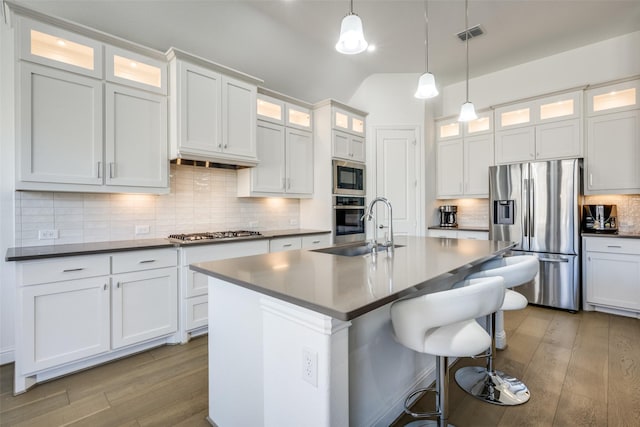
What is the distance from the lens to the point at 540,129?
397cm

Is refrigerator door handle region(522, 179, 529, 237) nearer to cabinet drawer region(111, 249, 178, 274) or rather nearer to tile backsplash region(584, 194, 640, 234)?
tile backsplash region(584, 194, 640, 234)

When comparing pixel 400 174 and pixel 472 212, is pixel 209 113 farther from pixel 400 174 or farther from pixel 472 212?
pixel 472 212

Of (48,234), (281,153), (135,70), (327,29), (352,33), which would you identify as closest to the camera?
(352,33)

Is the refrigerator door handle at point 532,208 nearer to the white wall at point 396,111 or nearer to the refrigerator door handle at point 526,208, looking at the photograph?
the refrigerator door handle at point 526,208

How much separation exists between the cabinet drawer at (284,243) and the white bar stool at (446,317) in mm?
2234

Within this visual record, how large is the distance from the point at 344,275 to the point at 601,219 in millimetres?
3975

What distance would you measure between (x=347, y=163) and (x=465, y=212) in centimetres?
213

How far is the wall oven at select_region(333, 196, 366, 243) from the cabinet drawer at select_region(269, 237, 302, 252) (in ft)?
2.14

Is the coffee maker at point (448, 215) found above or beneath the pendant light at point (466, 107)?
beneath

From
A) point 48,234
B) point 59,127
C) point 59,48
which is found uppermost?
point 59,48

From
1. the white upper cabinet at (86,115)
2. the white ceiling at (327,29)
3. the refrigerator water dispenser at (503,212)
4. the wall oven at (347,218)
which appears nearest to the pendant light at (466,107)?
the white ceiling at (327,29)

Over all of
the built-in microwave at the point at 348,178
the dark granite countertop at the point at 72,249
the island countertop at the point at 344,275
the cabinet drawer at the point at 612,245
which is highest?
the built-in microwave at the point at 348,178

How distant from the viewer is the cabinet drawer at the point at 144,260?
242 cm

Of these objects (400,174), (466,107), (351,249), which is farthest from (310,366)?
(400,174)
